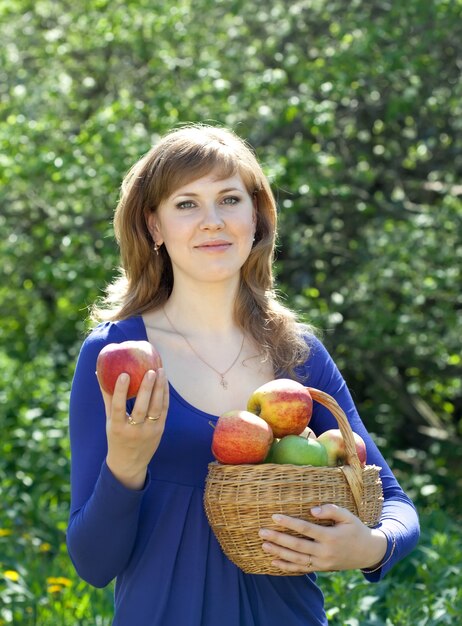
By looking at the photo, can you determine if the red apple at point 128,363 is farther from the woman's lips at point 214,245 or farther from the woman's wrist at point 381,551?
the woman's wrist at point 381,551

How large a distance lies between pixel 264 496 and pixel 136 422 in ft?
0.86

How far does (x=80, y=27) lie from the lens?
648 cm

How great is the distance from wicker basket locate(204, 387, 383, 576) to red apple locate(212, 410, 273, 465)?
1.1 inches

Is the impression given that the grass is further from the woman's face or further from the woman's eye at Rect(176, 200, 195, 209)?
the woman's eye at Rect(176, 200, 195, 209)

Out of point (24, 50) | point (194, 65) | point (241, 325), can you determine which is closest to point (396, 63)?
point (194, 65)

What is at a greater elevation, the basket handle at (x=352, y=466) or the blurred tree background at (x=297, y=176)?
the basket handle at (x=352, y=466)

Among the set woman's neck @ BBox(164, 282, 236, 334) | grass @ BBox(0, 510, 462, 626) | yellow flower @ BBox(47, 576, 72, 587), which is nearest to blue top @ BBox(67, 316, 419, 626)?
woman's neck @ BBox(164, 282, 236, 334)

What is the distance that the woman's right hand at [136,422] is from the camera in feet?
6.16

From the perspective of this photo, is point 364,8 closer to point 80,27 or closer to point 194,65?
point 194,65

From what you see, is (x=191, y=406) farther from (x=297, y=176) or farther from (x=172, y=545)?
(x=297, y=176)

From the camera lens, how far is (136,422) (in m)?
1.89

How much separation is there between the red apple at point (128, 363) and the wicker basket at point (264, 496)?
0.75ft

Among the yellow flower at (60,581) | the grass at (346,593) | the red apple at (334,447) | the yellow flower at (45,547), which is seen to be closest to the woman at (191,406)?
the red apple at (334,447)

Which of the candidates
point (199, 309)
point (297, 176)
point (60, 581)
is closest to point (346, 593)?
point (60, 581)
